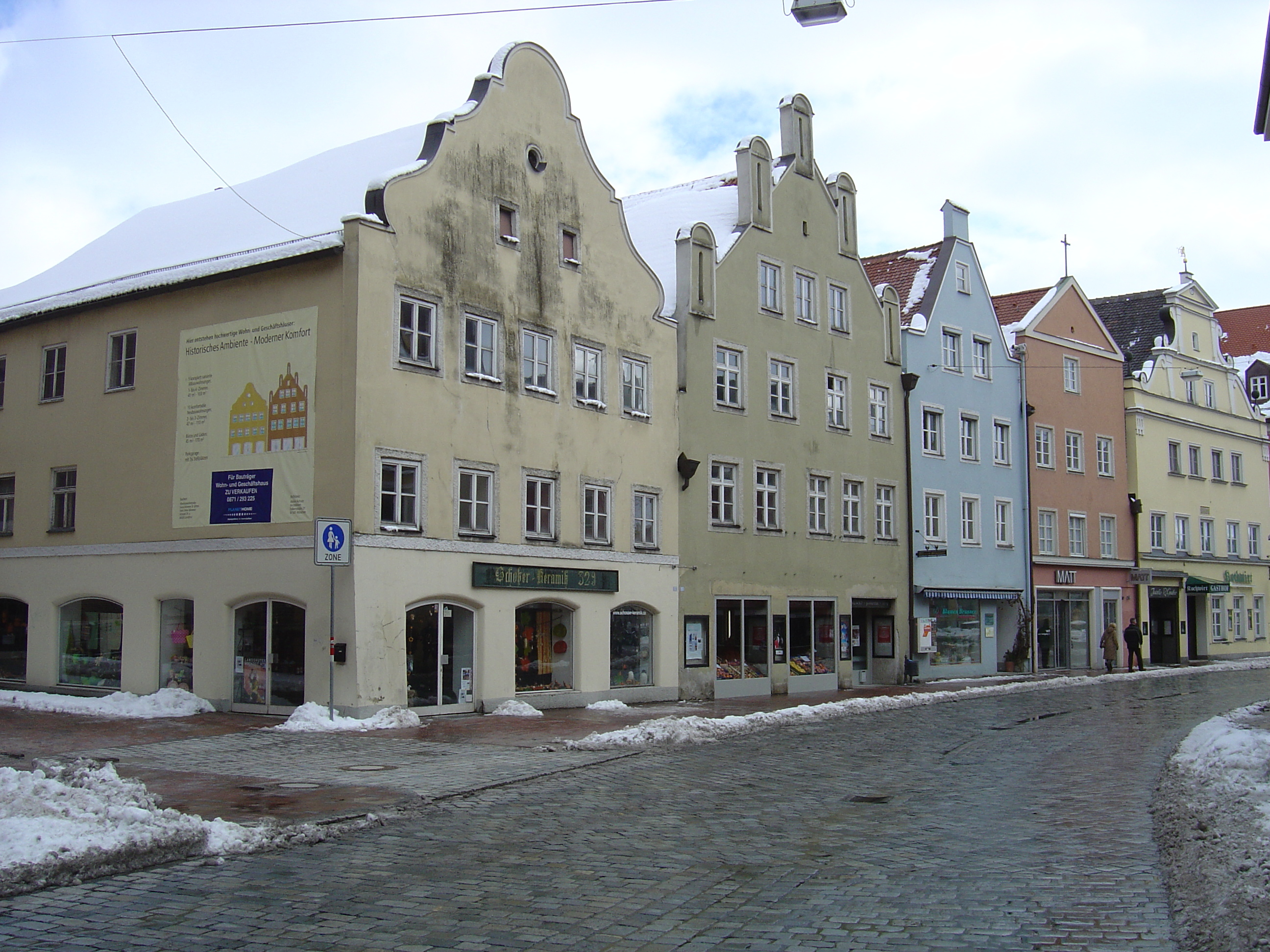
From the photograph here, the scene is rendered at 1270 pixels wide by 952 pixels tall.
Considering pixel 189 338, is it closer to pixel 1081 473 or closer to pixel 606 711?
pixel 606 711

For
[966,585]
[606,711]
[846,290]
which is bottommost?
[606,711]

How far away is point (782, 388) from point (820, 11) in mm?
19727

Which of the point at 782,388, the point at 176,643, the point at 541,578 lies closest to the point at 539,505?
the point at 541,578

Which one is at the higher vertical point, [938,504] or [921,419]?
[921,419]

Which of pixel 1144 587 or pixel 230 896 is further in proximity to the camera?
pixel 1144 587

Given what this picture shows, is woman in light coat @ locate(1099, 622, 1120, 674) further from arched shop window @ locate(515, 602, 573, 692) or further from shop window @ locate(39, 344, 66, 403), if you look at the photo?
shop window @ locate(39, 344, 66, 403)

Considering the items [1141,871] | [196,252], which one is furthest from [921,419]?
[1141,871]

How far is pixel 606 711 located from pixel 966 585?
1784 cm

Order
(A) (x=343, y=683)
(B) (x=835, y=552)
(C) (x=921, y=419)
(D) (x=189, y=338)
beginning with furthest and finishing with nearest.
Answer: (C) (x=921, y=419)
(B) (x=835, y=552)
(D) (x=189, y=338)
(A) (x=343, y=683)

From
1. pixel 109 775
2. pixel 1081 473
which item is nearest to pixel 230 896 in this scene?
pixel 109 775

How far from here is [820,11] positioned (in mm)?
14070

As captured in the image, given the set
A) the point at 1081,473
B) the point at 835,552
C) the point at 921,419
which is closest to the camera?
the point at 835,552

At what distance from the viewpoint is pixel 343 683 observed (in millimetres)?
21938

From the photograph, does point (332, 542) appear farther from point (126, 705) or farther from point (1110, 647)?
point (1110, 647)
